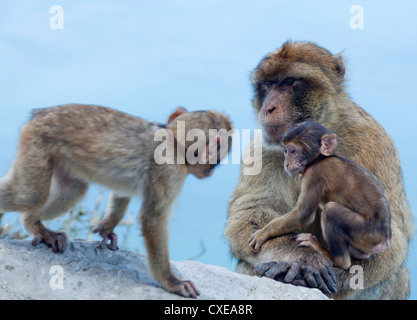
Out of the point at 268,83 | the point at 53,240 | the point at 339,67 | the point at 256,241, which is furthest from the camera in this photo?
the point at 339,67

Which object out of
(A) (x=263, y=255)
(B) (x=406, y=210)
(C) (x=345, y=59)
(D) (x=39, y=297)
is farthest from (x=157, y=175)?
(B) (x=406, y=210)

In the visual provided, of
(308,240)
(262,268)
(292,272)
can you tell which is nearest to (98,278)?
(262,268)

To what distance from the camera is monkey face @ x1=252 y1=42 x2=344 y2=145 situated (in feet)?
12.6

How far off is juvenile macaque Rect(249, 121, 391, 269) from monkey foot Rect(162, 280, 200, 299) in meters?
1.11

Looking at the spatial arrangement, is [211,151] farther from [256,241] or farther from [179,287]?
[256,241]

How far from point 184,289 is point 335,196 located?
4.32ft

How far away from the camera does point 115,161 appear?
285cm

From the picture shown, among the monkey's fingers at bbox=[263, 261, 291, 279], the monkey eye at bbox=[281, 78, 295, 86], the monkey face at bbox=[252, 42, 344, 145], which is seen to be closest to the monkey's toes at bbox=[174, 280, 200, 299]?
the monkey's fingers at bbox=[263, 261, 291, 279]

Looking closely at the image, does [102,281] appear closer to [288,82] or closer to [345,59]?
[288,82]

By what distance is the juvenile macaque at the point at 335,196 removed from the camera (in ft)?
11.6

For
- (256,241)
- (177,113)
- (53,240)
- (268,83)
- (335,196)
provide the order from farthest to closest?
(268,83) → (256,241) → (335,196) → (53,240) → (177,113)

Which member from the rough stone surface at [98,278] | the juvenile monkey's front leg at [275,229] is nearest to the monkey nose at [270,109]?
the juvenile monkey's front leg at [275,229]

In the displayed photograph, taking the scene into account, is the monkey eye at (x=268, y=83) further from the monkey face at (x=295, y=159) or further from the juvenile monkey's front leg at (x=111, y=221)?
the juvenile monkey's front leg at (x=111, y=221)

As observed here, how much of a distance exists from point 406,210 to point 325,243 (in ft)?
3.14
